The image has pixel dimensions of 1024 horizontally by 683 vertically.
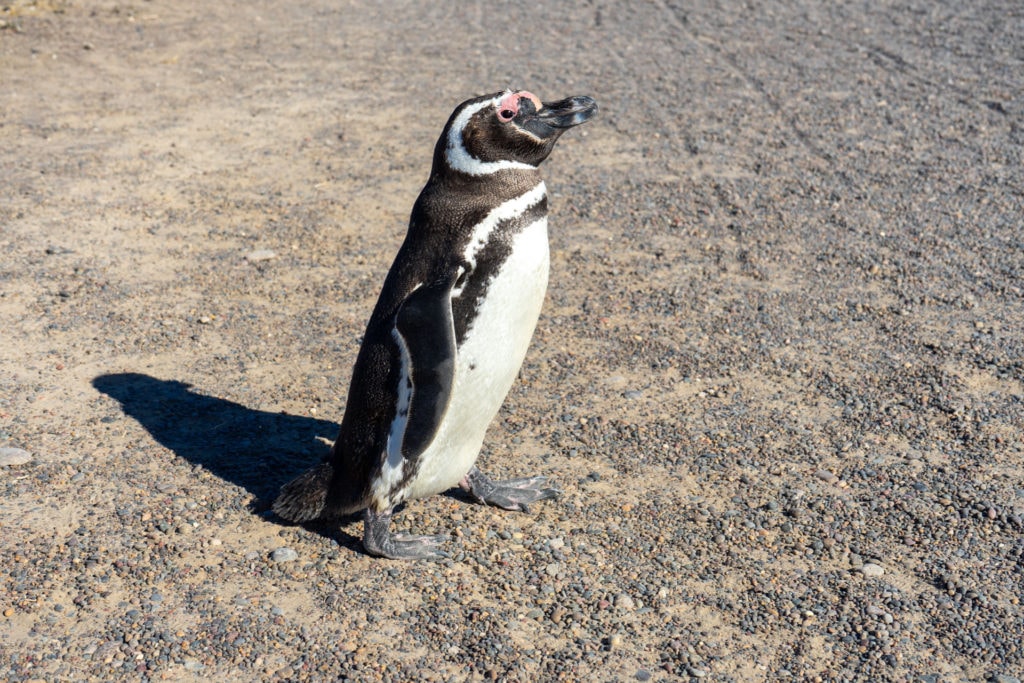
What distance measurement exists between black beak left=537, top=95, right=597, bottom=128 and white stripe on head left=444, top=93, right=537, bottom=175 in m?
0.16

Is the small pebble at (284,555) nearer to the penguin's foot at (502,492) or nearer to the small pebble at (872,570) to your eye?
the penguin's foot at (502,492)

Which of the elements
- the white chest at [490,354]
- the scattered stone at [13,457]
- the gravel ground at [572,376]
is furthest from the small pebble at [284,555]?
the scattered stone at [13,457]

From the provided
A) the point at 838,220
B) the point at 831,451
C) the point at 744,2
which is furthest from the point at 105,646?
the point at 744,2

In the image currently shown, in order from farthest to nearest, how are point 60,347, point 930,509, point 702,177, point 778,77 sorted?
1. point 778,77
2. point 702,177
3. point 60,347
4. point 930,509

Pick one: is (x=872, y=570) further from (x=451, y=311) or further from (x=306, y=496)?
(x=306, y=496)

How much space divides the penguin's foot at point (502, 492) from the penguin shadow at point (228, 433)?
19.4 inches

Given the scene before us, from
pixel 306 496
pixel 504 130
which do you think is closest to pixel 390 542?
pixel 306 496

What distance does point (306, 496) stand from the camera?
3586 millimetres

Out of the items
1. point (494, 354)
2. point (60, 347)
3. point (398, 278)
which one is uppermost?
point (398, 278)

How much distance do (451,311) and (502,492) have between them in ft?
2.57

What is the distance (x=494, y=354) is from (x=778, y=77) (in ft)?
22.1

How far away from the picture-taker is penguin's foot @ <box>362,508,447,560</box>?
137 inches

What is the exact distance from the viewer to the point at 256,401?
4520 millimetres

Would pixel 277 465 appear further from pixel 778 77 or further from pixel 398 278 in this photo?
pixel 778 77
